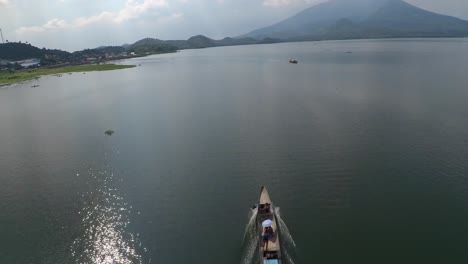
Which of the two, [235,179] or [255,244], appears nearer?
[255,244]

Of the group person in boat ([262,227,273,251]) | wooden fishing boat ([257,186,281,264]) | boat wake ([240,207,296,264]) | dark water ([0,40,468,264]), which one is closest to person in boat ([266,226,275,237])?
wooden fishing boat ([257,186,281,264])

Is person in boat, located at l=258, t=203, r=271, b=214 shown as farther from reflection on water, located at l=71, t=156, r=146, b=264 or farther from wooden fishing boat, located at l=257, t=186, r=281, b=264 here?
reflection on water, located at l=71, t=156, r=146, b=264

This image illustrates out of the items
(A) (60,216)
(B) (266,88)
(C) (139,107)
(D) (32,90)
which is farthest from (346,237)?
(D) (32,90)

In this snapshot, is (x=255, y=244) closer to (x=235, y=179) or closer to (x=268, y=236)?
(x=268, y=236)

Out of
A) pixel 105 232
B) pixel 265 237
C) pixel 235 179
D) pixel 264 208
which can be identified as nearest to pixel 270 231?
pixel 265 237

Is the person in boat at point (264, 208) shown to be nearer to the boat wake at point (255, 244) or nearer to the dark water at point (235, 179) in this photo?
the boat wake at point (255, 244)
